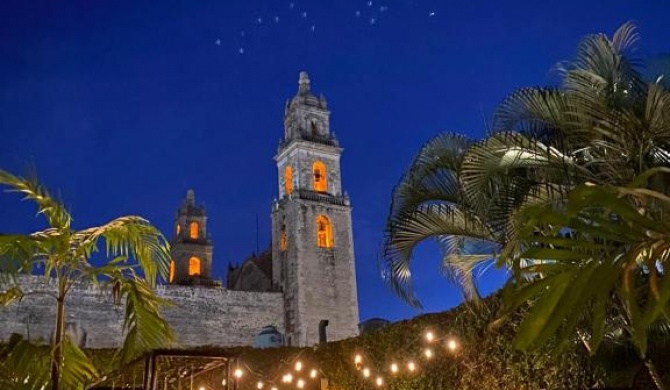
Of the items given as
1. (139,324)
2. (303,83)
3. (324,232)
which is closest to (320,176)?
(324,232)

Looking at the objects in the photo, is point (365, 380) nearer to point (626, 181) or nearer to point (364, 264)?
point (626, 181)

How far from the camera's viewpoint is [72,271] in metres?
5.08

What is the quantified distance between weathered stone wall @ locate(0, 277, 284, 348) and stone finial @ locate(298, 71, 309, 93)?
12168 millimetres

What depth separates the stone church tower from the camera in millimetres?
31469

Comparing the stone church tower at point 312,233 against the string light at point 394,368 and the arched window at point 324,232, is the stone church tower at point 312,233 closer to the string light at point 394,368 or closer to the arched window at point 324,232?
the arched window at point 324,232

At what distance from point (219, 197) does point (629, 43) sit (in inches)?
4291

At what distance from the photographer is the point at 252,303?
3169 cm

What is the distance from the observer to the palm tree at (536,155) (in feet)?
16.4

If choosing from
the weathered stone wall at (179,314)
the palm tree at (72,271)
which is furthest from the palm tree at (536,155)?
the weathered stone wall at (179,314)

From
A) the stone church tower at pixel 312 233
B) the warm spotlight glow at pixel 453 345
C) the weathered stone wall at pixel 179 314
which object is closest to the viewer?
the warm spotlight glow at pixel 453 345

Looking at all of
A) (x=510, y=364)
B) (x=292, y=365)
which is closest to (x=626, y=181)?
(x=510, y=364)

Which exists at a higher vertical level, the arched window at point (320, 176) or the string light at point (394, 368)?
the arched window at point (320, 176)

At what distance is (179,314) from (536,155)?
2651 centimetres

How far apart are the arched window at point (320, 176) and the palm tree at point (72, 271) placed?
28.9 metres
